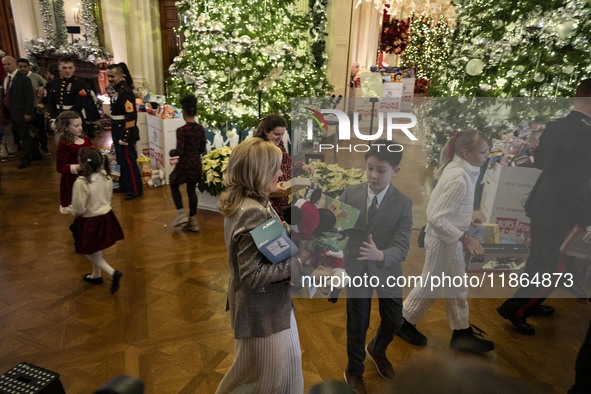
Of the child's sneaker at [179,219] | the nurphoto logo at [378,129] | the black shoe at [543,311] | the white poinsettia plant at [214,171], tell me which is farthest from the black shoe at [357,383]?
the white poinsettia plant at [214,171]

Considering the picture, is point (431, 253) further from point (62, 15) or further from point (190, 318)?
point (62, 15)

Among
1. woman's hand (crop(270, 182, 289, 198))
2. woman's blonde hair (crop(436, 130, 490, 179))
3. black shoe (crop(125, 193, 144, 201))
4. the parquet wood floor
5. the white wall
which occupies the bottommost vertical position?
the parquet wood floor

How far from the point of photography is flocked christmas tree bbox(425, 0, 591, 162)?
409 cm

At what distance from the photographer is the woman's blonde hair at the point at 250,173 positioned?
1.68 m

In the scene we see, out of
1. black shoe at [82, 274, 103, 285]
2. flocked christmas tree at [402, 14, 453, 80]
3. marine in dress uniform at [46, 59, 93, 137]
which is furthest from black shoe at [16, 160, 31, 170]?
flocked christmas tree at [402, 14, 453, 80]

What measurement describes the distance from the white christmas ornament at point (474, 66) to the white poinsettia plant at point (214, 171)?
9.88 feet

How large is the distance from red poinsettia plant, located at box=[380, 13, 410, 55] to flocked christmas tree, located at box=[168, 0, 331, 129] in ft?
30.9

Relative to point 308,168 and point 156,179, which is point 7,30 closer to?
point 156,179

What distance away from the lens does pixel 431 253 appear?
194 cm

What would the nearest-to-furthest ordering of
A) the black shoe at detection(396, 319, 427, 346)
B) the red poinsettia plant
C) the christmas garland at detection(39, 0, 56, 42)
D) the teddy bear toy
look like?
the black shoe at detection(396, 319, 427, 346)
the teddy bear toy
the christmas garland at detection(39, 0, 56, 42)
the red poinsettia plant

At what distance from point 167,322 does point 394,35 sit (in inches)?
571

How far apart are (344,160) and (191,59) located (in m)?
5.49

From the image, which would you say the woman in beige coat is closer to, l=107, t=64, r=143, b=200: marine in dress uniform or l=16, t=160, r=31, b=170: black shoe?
l=107, t=64, r=143, b=200: marine in dress uniform

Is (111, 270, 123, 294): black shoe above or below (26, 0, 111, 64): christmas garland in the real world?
below
